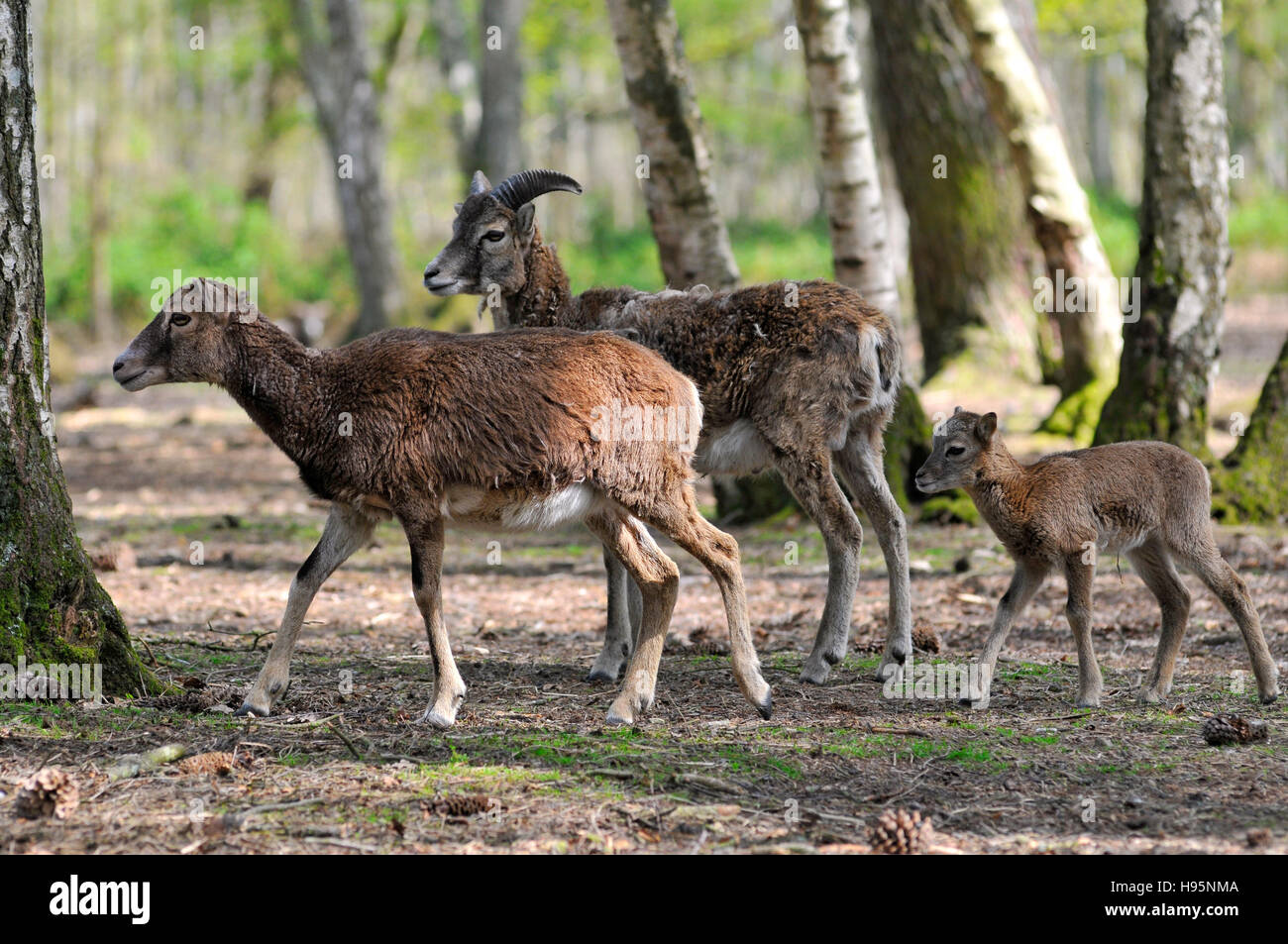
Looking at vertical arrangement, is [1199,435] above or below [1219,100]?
below

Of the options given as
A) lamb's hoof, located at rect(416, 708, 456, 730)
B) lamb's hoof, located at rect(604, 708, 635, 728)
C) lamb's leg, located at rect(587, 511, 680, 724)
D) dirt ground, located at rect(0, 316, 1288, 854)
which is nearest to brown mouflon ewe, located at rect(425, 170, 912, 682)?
dirt ground, located at rect(0, 316, 1288, 854)

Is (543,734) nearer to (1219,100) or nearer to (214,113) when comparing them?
(1219,100)

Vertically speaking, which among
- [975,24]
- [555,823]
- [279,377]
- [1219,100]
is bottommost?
[555,823]

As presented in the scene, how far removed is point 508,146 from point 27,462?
18.4 metres

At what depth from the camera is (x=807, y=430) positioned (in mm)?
7309

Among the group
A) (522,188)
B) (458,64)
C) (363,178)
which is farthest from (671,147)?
(458,64)

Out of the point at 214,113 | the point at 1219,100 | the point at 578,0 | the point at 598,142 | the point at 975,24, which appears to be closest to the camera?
the point at 1219,100

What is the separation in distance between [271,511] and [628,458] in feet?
25.5

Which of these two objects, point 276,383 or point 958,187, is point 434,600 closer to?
point 276,383

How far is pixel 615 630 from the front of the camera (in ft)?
24.2

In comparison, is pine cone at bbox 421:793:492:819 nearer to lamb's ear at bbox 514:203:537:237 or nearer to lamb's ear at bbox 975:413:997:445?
lamb's ear at bbox 975:413:997:445

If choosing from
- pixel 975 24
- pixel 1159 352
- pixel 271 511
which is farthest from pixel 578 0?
pixel 1159 352

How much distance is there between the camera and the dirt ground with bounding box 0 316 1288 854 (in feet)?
15.5

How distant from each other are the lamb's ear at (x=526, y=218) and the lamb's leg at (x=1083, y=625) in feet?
12.2
